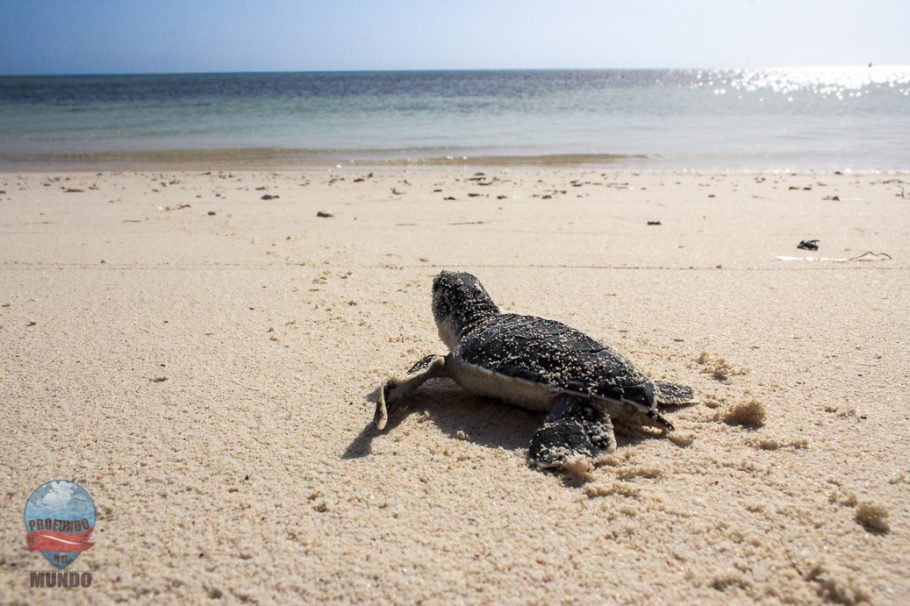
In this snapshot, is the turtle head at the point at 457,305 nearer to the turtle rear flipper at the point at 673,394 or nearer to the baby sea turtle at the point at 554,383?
the baby sea turtle at the point at 554,383

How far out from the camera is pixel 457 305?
3521 mm

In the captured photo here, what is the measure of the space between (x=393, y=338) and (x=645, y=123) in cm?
2300

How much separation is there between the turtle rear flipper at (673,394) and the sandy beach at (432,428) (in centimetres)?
6

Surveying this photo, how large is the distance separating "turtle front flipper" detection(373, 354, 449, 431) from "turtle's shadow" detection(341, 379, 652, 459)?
3.7 inches

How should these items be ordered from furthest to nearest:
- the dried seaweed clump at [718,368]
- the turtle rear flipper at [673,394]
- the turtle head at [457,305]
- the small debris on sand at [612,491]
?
the turtle head at [457,305]
the dried seaweed clump at [718,368]
the turtle rear flipper at [673,394]
the small debris on sand at [612,491]

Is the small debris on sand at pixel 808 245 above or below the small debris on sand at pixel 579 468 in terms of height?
above

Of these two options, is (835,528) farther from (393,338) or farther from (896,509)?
(393,338)

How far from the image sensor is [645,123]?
79.3ft

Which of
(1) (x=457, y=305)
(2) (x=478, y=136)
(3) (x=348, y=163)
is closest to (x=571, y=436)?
(1) (x=457, y=305)

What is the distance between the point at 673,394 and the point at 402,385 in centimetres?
133

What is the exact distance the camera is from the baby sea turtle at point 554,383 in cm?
257

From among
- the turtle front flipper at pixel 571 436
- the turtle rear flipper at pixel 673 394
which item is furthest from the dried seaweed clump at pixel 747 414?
the turtle front flipper at pixel 571 436

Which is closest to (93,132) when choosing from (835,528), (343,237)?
(343,237)

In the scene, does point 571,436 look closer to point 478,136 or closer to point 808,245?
point 808,245
